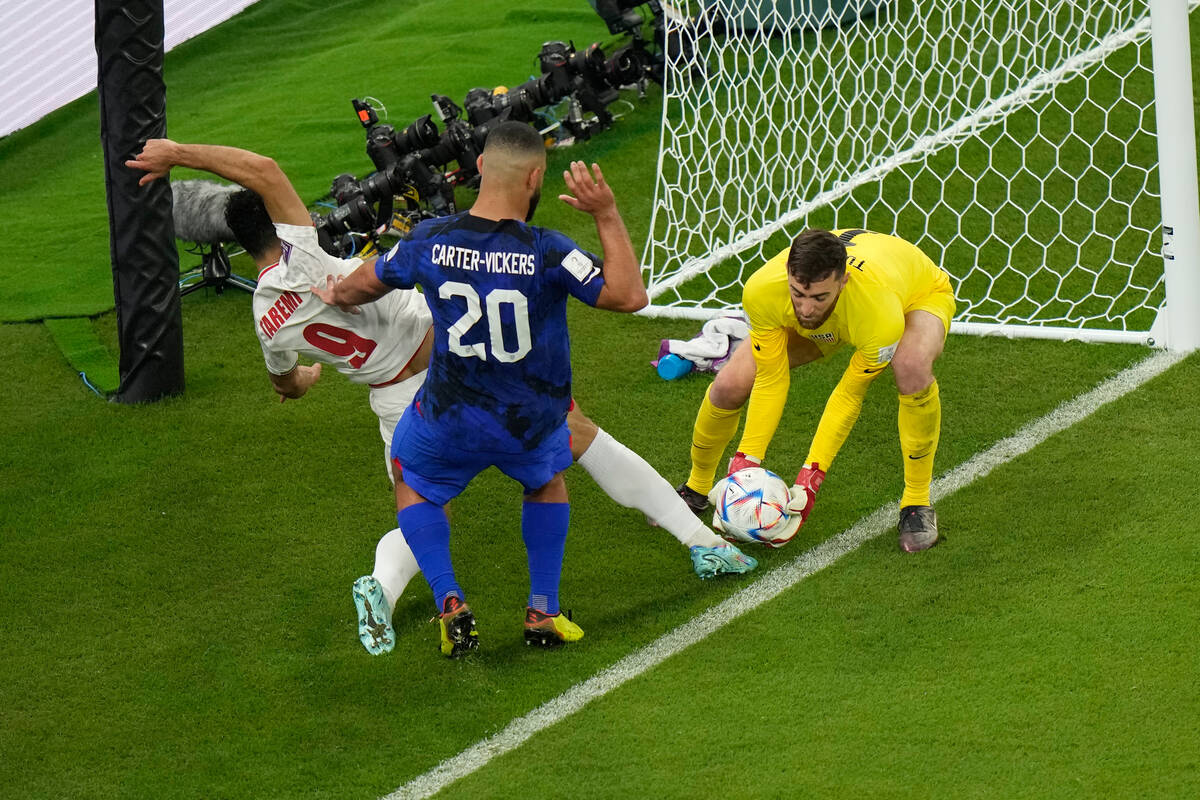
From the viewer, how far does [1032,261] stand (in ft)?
24.1

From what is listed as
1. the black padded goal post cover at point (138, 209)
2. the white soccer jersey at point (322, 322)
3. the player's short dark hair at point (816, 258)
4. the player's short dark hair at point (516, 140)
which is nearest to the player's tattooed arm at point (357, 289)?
the white soccer jersey at point (322, 322)

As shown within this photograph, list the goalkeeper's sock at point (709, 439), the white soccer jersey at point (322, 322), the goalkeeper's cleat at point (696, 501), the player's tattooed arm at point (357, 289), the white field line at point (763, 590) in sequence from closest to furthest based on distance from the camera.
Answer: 1. the white field line at point (763, 590)
2. the player's tattooed arm at point (357, 289)
3. the white soccer jersey at point (322, 322)
4. the goalkeeper's sock at point (709, 439)
5. the goalkeeper's cleat at point (696, 501)

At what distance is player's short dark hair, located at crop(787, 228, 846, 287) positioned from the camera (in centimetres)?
438

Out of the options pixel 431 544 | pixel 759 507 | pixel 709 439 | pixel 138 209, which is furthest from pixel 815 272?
pixel 138 209

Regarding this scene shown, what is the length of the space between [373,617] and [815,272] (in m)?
1.86

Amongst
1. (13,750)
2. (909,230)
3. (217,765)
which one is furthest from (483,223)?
(909,230)

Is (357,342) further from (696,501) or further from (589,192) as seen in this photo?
(696,501)

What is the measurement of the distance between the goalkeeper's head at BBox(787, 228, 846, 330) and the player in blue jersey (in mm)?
584

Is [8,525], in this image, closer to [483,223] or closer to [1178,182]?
[483,223]

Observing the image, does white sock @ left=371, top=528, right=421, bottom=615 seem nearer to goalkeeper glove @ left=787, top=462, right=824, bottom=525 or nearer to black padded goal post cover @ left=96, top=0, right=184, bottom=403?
goalkeeper glove @ left=787, top=462, right=824, bottom=525

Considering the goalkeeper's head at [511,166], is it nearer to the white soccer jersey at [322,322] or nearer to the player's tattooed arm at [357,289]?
the player's tattooed arm at [357,289]

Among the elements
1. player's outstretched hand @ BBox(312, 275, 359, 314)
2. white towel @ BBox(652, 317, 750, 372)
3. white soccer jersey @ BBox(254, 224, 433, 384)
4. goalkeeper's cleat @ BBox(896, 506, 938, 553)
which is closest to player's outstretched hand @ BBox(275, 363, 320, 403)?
white soccer jersey @ BBox(254, 224, 433, 384)

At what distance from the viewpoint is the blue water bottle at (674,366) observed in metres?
6.56

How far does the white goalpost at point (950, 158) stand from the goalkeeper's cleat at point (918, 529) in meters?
1.90
